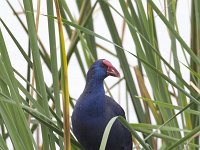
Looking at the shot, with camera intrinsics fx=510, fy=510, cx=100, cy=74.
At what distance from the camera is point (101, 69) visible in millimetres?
2105

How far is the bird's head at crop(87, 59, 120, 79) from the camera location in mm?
2076

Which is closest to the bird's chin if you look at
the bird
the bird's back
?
the bird

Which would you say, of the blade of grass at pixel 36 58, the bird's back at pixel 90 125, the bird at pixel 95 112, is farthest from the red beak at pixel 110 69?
the blade of grass at pixel 36 58

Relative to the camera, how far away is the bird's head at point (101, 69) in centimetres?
208

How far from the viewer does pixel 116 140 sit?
218 centimetres

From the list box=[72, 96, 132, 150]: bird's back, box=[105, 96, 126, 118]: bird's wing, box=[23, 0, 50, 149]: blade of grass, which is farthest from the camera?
box=[105, 96, 126, 118]: bird's wing

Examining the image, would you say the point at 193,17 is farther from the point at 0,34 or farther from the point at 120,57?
the point at 0,34

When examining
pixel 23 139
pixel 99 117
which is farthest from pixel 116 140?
pixel 23 139

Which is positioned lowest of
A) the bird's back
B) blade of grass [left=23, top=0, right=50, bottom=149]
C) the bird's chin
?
the bird's back

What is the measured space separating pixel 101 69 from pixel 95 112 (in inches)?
7.0

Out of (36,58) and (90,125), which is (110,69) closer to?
(90,125)

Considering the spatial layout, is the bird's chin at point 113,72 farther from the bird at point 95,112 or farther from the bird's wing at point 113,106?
the bird's wing at point 113,106

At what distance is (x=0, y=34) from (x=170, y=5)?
2.14 ft

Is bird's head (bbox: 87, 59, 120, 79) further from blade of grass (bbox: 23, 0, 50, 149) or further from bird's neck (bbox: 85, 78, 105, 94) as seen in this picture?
A: blade of grass (bbox: 23, 0, 50, 149)
